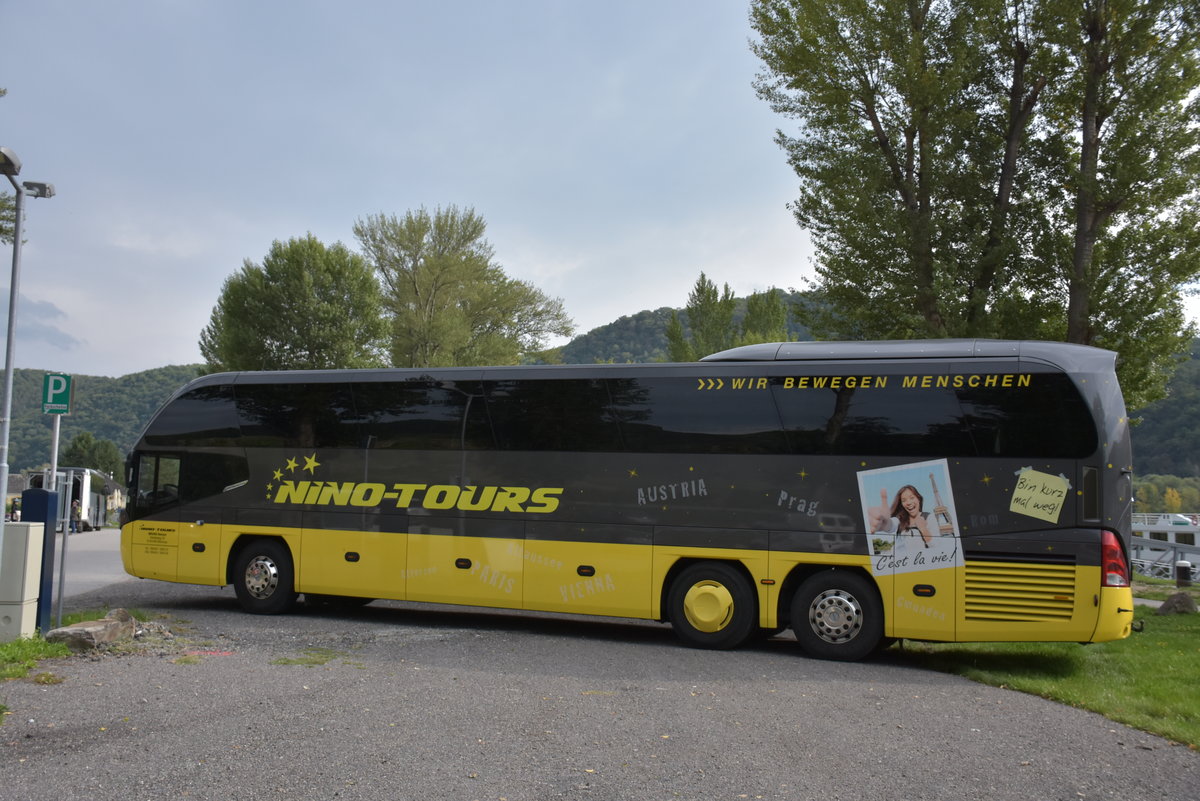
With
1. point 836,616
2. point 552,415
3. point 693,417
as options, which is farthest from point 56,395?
point 836,616

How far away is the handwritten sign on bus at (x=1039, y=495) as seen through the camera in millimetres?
10133

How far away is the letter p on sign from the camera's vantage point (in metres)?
11.6

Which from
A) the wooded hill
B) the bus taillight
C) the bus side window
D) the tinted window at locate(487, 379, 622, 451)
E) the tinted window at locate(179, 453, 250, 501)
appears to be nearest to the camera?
the bus taillight

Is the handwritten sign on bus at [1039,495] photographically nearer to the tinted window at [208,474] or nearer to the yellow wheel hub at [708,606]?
the yellow wheel hub at [708,606]

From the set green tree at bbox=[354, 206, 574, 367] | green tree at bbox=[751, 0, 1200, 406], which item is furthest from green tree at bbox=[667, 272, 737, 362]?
green tree at bbox=[751, 0, 1200, 406]

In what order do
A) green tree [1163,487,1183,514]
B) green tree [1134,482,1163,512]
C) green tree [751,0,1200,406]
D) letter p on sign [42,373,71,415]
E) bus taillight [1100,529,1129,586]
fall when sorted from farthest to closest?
green tree [1134,482,1163,512], green tree [1163,487,1183,514], green tree [751,0,1200,406], letter p on sign [42,373,71,415], bus taillight [1100,529,1129,586]

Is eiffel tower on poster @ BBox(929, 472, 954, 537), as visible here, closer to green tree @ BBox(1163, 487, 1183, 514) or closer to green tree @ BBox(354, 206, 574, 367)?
green tree @ BBox(354, 206, 574, 367)

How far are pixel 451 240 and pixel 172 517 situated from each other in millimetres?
34758

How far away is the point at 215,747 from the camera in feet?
20.4

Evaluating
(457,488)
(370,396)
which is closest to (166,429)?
(370,396)

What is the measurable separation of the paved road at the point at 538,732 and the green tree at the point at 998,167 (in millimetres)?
10818

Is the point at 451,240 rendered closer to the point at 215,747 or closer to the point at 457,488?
the point at 457,488

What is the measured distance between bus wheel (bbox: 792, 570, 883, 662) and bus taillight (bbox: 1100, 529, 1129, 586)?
7.46 ft

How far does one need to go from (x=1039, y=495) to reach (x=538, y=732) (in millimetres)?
6209
